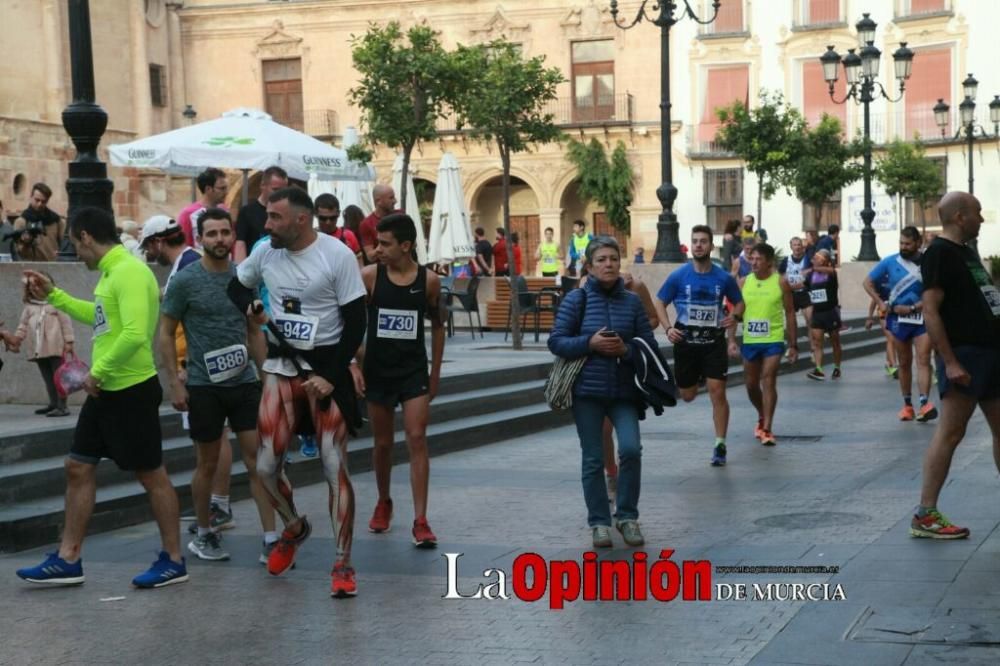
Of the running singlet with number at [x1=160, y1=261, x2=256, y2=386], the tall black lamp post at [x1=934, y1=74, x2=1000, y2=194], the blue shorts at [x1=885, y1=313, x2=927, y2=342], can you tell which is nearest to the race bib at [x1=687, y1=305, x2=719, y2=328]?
the blue shorts at [x1=885, y1=313, x2=927, y2=342]

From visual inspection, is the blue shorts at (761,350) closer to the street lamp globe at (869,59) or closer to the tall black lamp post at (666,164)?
the tall black lamp post at (666,164)

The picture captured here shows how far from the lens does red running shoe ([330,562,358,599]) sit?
712cm

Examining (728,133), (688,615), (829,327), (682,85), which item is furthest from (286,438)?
(682,85)

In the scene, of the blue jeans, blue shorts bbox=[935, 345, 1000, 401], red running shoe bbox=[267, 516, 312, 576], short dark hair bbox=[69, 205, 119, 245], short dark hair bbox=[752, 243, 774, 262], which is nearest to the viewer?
short dark hair bbox=[69, 205, 119, 245]

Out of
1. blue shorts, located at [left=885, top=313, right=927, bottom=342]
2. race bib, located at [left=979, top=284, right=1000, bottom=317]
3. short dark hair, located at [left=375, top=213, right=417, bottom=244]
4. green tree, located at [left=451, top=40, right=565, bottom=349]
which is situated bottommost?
blue shorts, located at [left=885, top=313, right=927, bottom=342]

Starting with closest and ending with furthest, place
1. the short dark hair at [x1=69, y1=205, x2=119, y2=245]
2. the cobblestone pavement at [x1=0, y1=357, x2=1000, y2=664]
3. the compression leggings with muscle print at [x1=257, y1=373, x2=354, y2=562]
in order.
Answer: the cobblestone pavement at [x1=0, y1=357, x2=1000, y2=664]
the compression leggings with muscle print at [x1=257, y1=373, x2=354, y2=562]
the short dark hair at [x1=69, y1=205, x2=119, y2=245]

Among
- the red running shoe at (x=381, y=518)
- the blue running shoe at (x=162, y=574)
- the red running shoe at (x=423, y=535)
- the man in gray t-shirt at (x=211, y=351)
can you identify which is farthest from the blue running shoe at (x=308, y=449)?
the blue running shoe at (x=162, y=574)

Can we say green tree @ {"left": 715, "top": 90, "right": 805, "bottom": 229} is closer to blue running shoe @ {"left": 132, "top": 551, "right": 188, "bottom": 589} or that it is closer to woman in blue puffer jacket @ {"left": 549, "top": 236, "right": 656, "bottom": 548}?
woman in blue puffer jacket @ {"left": 549, "top": 236, "right": 656, "bottom": 548}

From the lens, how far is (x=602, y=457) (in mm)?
8352

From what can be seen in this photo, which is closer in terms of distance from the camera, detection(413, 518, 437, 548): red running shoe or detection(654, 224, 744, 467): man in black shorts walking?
detection(413, 518, 437, 548): red running shoe

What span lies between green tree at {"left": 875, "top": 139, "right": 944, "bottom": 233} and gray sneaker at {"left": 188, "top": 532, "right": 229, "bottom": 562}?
36.4 m

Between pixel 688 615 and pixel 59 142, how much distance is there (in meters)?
28.1

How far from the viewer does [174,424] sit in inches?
434

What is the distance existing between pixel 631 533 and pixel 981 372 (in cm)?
202
